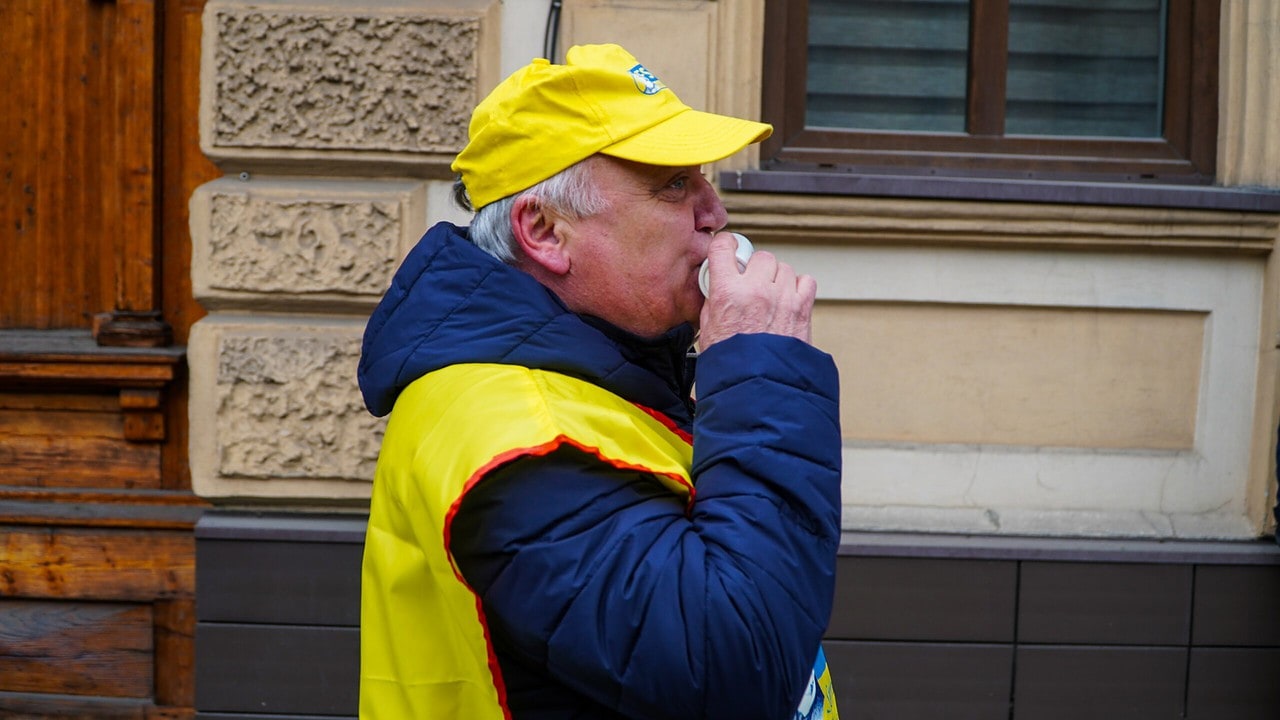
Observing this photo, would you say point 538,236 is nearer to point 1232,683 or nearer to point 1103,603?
point 1103,603

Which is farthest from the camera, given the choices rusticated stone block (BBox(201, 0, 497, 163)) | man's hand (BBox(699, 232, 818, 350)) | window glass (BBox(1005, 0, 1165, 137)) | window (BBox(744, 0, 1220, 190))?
window glass (BBox(1005, 0, 1165, 137))

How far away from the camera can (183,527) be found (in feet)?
12.5

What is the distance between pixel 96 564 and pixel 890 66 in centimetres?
300

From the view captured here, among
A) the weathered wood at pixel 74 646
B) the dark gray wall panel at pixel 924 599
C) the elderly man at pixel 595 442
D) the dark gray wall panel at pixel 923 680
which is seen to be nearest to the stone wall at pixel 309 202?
the weathered wood at pixel 74 646

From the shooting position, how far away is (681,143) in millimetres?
1524

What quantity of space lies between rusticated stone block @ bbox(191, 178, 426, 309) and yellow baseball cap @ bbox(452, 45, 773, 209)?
6.56ft

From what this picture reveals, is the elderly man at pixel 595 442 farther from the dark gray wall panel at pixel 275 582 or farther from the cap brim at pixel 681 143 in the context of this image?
the dark gray wall panel at pixel 275 582

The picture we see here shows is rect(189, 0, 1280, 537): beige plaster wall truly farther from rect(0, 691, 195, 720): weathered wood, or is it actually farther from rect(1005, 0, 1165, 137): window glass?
rect(0, 691, 195, 720): weathered wood

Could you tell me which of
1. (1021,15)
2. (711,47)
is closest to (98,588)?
(711,47)

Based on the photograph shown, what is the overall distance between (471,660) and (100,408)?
294cm

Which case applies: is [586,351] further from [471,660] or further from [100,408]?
[100,408]

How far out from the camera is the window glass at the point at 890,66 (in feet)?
12.6

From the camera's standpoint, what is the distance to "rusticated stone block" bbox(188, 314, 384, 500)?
3.52 m

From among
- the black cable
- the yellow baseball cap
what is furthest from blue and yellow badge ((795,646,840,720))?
the black cable
